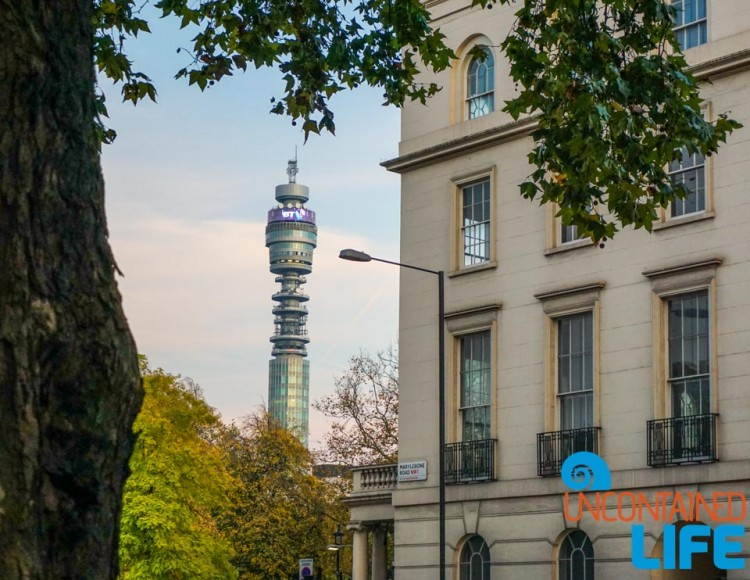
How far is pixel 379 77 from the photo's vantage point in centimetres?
1647

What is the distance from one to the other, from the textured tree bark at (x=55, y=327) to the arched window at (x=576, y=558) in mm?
28220

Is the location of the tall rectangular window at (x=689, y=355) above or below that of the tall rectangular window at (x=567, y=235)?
below

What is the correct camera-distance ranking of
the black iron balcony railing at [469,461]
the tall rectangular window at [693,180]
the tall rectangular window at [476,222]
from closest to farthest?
the tall rectangular window at [693,180] → the black iron balcony railing at [469,461] → the tall rectangular window at [476,222]

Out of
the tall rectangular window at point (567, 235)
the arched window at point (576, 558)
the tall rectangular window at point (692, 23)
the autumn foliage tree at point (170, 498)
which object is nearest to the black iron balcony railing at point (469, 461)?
the arched window at point (576, 558)

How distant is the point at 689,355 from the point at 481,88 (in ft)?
33.5

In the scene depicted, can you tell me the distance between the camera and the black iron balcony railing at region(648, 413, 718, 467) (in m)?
30.1

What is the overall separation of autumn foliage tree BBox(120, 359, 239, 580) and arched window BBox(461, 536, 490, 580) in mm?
18940

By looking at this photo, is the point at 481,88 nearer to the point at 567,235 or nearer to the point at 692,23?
the point at 567,235

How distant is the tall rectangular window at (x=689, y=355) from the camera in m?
30.8

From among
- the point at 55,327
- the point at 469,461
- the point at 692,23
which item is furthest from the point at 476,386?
the point at 55,327

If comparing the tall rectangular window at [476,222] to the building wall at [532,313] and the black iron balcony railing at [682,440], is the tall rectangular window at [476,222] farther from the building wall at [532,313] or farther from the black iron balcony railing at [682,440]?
the black iron balcony railing at [682,440]

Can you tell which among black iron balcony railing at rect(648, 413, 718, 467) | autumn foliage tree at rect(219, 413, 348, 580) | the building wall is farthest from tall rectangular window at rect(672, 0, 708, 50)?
autumn foliage tree at rect(219, 413, 348, 580)

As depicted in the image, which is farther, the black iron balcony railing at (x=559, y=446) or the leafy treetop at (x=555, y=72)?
the black iron balcony railing at (x=559, y=446)

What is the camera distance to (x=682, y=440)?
3084 cm
